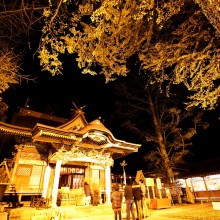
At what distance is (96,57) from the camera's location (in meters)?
7.22

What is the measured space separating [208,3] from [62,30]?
4.73 metres

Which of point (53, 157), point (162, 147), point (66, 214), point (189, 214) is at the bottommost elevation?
point (189, 214)

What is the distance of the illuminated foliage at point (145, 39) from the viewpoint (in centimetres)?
608

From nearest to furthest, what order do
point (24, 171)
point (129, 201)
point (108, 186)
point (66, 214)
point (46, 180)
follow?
point (129, 201) < point (66, 214) < point (46, 180) < point (24, 171) < point (108, 186)

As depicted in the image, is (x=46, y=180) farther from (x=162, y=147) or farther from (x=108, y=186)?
(x=162, y=147)

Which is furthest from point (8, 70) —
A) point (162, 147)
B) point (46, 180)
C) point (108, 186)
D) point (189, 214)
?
point (162, 147)

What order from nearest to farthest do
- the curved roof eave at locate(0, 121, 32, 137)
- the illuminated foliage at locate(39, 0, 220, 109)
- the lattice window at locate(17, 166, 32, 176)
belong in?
the illuminated foliage at locate(39, 0, 220, 109), the curved roof eave at locate(0, 121, 32, 137), the lattice window at locate(17, 166, 32, 176)

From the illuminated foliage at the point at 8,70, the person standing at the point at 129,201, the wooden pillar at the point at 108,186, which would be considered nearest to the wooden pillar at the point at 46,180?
the wooden pillar at the point at 108,186

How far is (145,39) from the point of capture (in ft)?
23.5

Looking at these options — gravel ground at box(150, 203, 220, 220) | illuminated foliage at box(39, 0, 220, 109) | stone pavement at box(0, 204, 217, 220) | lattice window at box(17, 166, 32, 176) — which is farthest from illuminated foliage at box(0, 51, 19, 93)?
gravel ground at box(150, 203, 220, 220)

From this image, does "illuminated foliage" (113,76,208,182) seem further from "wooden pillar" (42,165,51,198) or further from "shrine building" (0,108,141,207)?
"wooden pillar" (42,165,51,198)

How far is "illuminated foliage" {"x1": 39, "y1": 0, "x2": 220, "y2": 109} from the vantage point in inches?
239

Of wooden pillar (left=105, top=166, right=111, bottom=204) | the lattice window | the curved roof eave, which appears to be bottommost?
wooden pillar (left=105, top=166, right=111, bottom=204)

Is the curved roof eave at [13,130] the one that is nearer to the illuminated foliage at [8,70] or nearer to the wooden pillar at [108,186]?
the illuminated foliage at [8,70]
